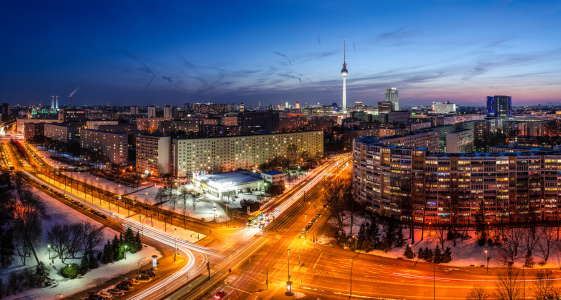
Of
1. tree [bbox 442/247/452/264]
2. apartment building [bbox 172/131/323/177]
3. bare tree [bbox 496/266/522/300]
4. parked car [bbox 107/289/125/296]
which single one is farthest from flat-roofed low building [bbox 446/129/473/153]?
parked car [bbox 107/289/125/296]

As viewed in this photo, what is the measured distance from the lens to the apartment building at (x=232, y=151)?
42.5 m

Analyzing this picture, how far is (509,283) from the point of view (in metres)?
16.3

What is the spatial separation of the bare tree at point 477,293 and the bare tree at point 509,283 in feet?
1.53

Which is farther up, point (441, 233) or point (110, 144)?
point (110, 144)

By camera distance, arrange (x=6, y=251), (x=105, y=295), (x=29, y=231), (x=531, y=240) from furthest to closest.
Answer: (x=531, y=240) < (x=29, y=231) < (x=6, y=251) < (x=105, y=295)

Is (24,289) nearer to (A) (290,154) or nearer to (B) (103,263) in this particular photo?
(B) (103,263)

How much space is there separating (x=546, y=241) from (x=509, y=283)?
7.53 m

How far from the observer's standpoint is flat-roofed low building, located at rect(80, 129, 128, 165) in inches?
2039

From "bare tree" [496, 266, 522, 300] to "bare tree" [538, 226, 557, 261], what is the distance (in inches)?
98.4

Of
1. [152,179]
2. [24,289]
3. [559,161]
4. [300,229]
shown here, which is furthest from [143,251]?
[559,161]

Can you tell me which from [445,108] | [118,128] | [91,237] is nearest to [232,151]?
[91,237]

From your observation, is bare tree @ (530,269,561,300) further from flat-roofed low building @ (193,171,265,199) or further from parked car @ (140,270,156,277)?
flat-roofed low building @ (193,171,265,199)

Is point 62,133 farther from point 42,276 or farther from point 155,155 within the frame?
point 42,276

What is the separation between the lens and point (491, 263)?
19.5 metres
